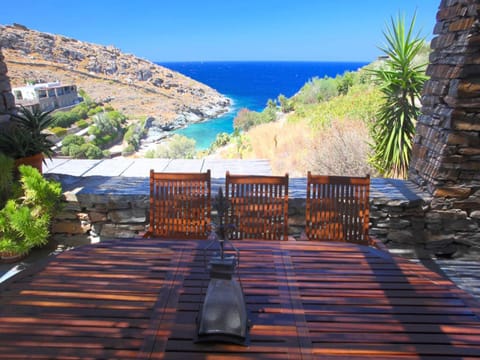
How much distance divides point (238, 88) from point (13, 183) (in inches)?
1907

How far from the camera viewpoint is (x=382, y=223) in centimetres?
287

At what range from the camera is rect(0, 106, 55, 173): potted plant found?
110 inches

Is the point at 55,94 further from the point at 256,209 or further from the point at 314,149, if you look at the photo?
the point at 256,209

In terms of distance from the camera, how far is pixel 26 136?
286cm

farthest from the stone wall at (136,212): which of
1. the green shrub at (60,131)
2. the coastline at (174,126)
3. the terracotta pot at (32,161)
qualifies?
the coastline at (174,126)

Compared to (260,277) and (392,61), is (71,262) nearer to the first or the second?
(260,277)

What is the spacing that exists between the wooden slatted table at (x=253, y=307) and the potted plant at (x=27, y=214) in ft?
3.71

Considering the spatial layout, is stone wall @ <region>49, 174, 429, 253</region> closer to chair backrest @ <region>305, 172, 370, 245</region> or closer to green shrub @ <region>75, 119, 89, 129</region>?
chair backrest @ <region>305, 172, 370, 245</region>

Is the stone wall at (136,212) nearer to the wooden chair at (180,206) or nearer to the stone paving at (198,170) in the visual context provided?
the stone paving at (198,170)

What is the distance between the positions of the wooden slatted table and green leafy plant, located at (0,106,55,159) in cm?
160

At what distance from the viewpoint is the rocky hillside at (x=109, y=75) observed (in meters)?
21.4

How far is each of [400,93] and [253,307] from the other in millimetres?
2967

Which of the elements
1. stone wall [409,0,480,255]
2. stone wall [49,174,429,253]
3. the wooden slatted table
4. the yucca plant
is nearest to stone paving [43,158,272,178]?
stone wall [49,174,429,253]

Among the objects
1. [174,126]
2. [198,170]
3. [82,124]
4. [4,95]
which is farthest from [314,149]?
[174,126]
